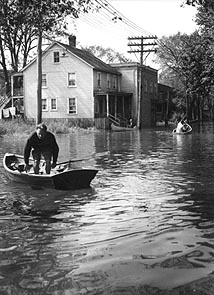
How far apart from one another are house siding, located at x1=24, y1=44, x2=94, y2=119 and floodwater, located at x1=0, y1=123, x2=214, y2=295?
42231 millimetres

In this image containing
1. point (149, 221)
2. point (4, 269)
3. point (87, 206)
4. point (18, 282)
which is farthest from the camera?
point (87, 206)

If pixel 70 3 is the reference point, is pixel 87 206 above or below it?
below

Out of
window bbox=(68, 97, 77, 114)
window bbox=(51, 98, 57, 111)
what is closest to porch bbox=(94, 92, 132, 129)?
window bbox=(68, 97, 77, 114)

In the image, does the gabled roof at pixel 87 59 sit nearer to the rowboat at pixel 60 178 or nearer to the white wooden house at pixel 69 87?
the white wooden house at pixel 69 87

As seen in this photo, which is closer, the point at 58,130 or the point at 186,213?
the point at 186,213

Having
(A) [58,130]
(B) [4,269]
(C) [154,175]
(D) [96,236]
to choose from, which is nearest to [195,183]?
(C) [154,175]

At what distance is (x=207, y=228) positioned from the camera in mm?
8914

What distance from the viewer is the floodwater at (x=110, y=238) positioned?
20.5 feet

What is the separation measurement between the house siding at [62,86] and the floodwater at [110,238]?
139 ft

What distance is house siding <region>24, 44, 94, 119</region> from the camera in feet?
187

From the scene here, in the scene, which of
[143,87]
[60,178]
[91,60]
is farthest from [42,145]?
[143,87]

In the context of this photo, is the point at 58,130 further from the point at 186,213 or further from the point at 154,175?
the point at 186,213

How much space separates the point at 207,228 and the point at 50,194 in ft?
17.7

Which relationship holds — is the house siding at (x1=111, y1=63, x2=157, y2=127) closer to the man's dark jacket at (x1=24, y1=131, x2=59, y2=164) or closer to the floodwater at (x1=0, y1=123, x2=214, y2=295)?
the man's dark jacket at (x1=24, y1=131, x2=59, y2=164)
